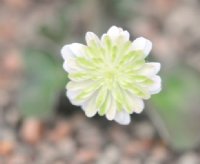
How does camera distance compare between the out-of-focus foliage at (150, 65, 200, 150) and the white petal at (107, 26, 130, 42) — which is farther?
the out-of-focus foliage at (150, 65, 200, 150)

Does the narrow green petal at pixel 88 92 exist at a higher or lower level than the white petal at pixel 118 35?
lower

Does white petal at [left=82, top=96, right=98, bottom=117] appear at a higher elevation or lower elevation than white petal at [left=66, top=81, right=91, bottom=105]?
lower

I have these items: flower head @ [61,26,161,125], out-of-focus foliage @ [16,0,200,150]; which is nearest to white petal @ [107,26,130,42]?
flower head @ [61,26,161,125]

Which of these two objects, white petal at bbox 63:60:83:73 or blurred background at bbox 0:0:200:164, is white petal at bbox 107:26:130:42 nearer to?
white petal at bbox 63:60:83:73

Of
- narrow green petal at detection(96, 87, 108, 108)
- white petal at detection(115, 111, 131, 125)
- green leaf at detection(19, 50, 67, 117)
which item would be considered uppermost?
green leaf at detection(19, 50, 67, 117)

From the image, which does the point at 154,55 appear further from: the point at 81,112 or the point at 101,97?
the point at 101,97

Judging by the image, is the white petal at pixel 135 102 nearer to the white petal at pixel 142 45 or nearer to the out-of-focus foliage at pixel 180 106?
the white petal at pixel 142 45

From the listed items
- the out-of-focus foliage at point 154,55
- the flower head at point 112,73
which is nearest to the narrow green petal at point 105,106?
the flower head at point 112,73

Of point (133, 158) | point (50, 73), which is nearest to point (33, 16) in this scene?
point (50, 73)
